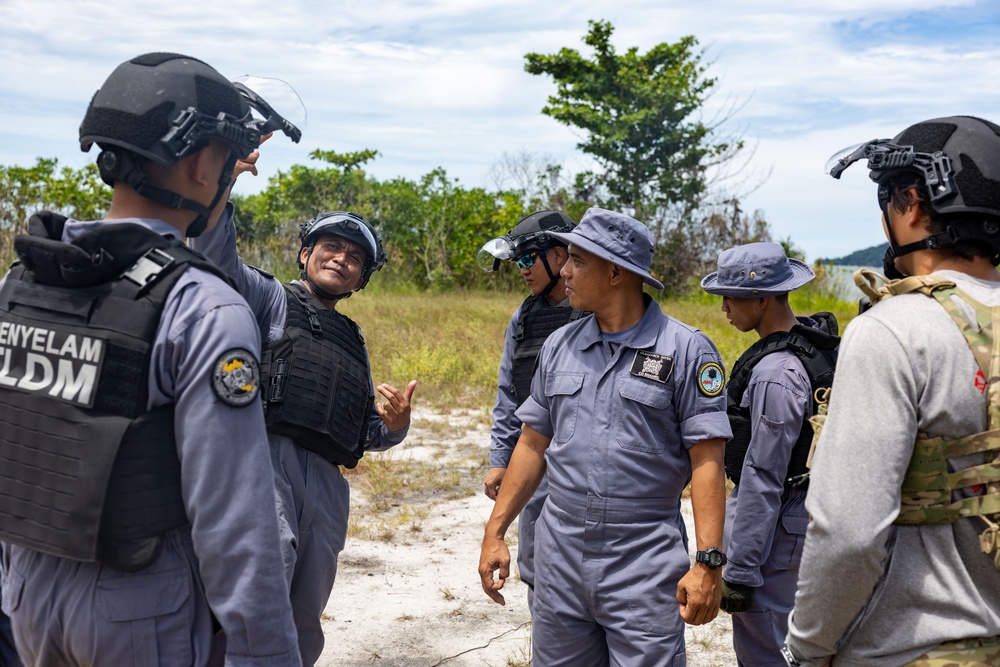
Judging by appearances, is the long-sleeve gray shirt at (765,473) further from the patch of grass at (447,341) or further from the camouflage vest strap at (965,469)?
the patch of grass at (447,341)

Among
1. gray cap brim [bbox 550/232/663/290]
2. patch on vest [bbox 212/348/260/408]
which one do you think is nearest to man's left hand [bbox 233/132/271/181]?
patch on vest [bbox 212/348/260/408]

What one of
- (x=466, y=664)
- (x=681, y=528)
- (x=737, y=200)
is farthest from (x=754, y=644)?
(x=737, y=200)

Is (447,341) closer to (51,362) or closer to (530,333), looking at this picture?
(530,333)

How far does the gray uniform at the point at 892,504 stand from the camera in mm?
1712

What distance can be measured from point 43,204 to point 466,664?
18539mm

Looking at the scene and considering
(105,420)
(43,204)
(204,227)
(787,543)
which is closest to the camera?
(105,420)

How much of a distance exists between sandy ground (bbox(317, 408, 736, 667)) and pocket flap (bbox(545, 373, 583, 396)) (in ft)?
5.99

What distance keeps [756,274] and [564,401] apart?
1.03 m

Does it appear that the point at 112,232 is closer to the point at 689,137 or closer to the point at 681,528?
the point at 681,528

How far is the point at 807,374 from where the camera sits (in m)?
3.23

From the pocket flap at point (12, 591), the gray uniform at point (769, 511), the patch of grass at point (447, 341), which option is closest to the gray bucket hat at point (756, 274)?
the gray uniform at point (769, 511)

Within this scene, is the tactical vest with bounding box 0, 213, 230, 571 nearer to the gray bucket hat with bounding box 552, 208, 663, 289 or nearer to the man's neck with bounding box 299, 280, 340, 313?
the gray bucket hat with bounding box 552, 208, 663, 289

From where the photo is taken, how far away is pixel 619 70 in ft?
83.1

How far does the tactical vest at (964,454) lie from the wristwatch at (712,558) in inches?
40.7
